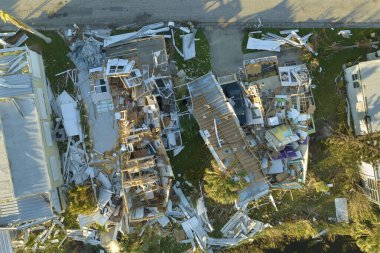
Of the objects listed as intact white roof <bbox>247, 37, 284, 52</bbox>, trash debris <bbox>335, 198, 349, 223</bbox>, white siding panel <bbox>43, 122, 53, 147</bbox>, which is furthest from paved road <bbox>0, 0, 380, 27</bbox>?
trash debris <bbox>335, 198, 349, 223</bbox>

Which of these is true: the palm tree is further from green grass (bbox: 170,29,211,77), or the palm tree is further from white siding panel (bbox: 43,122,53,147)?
white siding panel (bbox: 43,122,53,147)

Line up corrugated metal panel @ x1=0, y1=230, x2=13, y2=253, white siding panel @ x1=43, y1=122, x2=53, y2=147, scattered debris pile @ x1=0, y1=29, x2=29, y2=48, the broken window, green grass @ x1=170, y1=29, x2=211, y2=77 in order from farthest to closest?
1. green grass @ x1=170, y1=29, x2=211, y2=77
2. scattered debris pile @ x1=0, y1=29, x2=29, y2=48
3. the broken window
4. white siding panel @ x1=43, y1=122, x2=53, y2=147
5. corrugated metal panel @ x1=0, y1=230, x2=13, y2=253

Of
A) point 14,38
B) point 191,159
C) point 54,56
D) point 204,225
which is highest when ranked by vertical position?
point 14,38

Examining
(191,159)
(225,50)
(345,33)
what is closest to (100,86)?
(191,159)

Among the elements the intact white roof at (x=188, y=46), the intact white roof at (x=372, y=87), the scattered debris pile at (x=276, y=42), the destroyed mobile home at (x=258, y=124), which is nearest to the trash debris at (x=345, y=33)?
the scattered debris pile at (x=276, y=42)

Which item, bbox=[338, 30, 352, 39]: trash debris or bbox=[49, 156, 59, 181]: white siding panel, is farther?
bbox=[338, 30, 352, 39]: trash debris

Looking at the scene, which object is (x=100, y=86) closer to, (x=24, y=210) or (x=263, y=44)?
(x=24, y=210)

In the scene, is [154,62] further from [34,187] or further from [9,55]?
[34,187]
